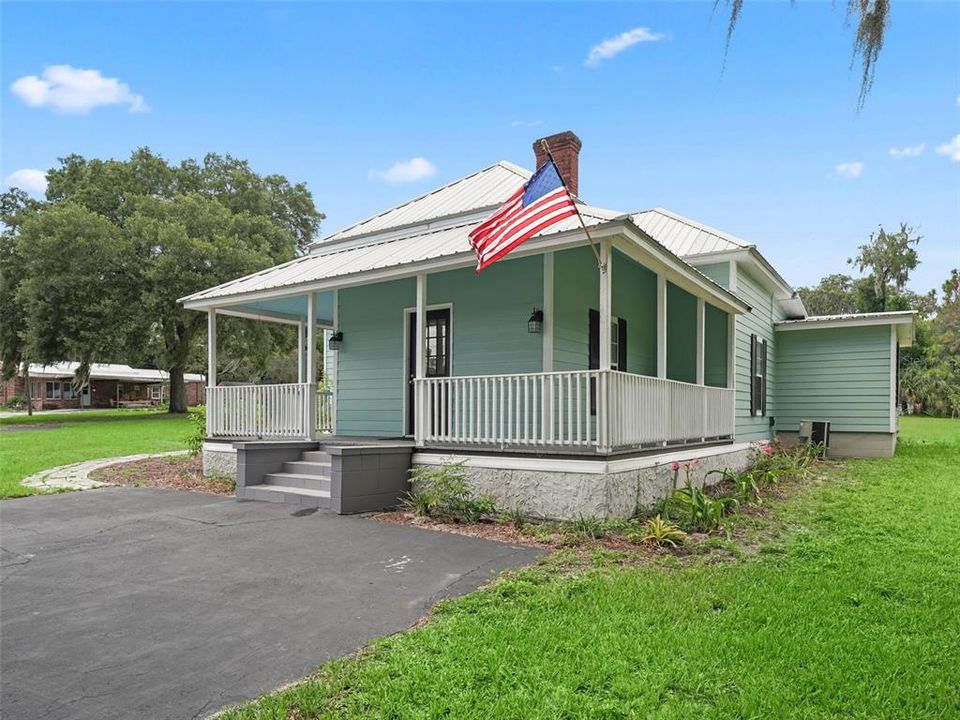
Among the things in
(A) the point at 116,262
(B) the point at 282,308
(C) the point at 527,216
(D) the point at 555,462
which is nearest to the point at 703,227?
(C) the point at 527,216

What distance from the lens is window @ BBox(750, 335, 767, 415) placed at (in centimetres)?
1337

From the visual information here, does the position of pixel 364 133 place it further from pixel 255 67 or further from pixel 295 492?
pixel 295 492

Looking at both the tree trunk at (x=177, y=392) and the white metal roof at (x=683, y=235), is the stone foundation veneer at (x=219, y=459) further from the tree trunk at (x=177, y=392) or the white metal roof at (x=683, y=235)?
the tree trunk at (x=177, y=392)

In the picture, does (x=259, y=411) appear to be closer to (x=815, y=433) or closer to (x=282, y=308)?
(x=282, y=308)

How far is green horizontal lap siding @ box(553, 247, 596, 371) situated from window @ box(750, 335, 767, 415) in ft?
17.4

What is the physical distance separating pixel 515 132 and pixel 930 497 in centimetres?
1440

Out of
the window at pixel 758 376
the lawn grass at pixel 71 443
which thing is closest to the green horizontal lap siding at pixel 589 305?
the window at pixel 758 376

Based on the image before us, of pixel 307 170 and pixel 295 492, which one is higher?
pixel 307 170

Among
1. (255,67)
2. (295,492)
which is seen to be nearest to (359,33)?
(255,67)

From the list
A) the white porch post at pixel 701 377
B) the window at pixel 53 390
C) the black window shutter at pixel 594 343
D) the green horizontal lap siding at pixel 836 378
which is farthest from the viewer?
the window at pixel 53 390

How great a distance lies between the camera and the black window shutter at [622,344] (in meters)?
10.7

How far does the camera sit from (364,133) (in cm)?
1755

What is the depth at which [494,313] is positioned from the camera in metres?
9.43

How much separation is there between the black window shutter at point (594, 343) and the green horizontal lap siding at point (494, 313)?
1132 millimetres
